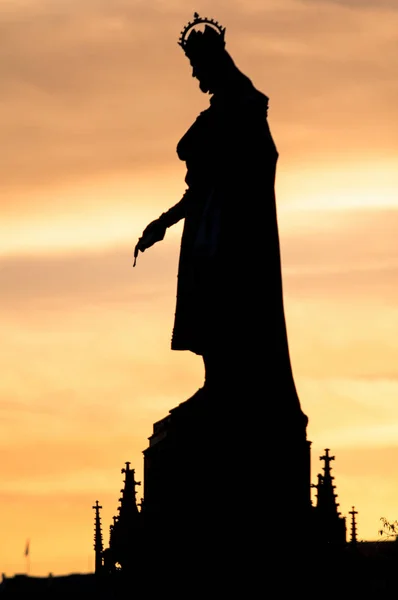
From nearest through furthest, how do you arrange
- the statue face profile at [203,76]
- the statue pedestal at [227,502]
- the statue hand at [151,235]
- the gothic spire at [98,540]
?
the statue pedestal at [227,502] → the statue face profile at [203,76] → the statue hand at [151,235] → the gothic spire at [98,540]

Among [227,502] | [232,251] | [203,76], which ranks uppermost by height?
[203,76]

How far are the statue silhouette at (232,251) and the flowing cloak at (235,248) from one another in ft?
0.04

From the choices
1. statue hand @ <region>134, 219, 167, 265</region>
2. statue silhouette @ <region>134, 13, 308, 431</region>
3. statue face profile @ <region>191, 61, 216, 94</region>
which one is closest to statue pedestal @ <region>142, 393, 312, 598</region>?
statue silhouette @ <region>134, 13, 308, 431</region>

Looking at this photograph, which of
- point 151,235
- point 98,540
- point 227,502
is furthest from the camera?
point 98,540

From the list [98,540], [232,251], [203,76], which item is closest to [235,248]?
[232,251]

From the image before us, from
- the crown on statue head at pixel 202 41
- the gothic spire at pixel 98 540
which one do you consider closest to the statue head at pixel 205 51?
the crown on statue head at pixel 202 41

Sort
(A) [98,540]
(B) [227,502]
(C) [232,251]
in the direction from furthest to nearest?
(A) [98,540] → (C) [232,251] → (B) [227,502]

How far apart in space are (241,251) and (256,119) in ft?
5.55

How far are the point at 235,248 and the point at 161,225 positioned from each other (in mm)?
1391

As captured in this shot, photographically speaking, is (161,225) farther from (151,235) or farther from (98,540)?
(98,540)

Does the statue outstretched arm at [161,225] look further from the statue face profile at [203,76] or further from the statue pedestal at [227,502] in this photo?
the statue pedestal at [227,502]

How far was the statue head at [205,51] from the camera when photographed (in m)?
32.8

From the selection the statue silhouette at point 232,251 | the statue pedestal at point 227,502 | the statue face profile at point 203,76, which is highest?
the statue face profile at point 203,76

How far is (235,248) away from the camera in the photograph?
32.6 m
